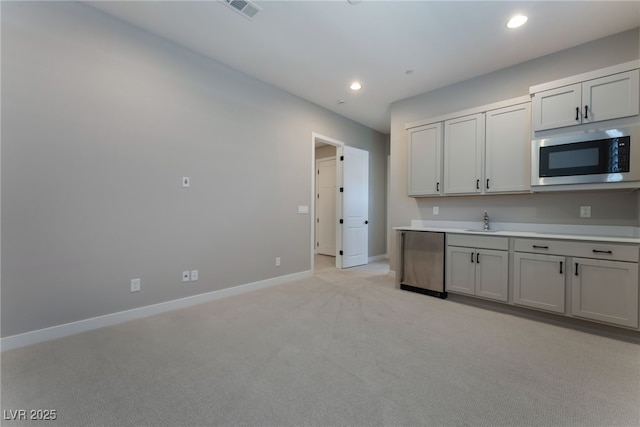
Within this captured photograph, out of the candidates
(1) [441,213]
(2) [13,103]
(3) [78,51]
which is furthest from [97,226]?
(1) [441,213]

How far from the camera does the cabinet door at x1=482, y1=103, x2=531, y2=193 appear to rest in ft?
10.0

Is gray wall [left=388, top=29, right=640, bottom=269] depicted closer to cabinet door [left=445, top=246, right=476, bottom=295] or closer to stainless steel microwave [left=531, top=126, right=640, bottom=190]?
stainless steel microwave [left=531, top=126, right=640, bottom=190]

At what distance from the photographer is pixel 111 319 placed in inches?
101

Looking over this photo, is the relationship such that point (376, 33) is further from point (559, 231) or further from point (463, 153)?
point (559, 231)

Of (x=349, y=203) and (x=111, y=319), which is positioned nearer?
(x=111, y=319)

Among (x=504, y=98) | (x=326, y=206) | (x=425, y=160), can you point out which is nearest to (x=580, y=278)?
(x=425, y=160)

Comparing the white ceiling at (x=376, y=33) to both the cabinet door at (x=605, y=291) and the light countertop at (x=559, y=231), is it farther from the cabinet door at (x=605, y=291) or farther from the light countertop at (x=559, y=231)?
the cabinet door at (x=605, y=291)

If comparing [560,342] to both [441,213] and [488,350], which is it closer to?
[488,350]

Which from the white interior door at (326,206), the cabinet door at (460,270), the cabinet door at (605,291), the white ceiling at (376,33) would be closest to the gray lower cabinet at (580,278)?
the cabinet door at (605,291)

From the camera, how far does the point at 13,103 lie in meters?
2.12

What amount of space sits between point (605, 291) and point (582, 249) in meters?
0.38

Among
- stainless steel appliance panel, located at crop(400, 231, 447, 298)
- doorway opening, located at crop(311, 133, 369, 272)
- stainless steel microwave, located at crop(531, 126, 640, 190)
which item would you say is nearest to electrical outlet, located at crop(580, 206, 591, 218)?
stainless steel microwave, located at crop(531, 126, 640, 190)

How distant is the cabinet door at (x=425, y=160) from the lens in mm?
3734

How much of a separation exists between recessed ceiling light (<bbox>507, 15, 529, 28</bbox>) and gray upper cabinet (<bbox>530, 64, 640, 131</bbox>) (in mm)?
669
